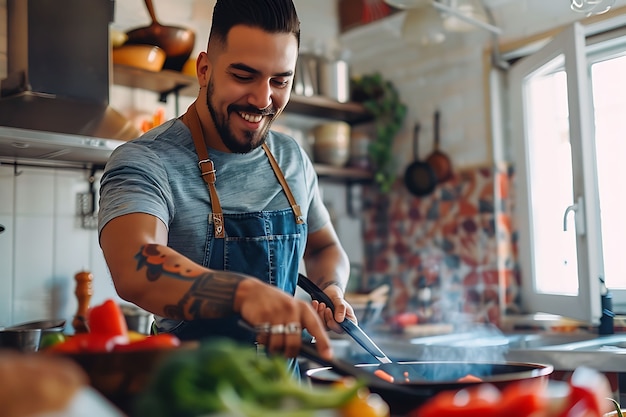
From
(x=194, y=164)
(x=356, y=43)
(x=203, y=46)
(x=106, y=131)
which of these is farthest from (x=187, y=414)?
(x=356, y=43)

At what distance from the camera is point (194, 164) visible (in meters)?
1.54

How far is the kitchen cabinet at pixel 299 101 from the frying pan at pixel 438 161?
0.36 metres

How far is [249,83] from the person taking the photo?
1.47 m

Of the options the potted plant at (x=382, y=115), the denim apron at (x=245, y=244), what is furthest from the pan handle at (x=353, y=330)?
the potted plant at (x=382, y=115)

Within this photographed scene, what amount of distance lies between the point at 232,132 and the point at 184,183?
16 centimetres

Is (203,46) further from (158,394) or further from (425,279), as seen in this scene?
(158,394)

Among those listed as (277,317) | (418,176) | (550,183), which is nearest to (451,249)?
(418,176)

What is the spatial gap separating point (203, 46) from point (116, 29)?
1.54ft

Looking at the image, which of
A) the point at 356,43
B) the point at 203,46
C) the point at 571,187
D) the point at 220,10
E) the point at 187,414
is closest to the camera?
the point at 187,414

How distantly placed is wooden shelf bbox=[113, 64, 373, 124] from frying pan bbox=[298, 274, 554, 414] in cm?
176

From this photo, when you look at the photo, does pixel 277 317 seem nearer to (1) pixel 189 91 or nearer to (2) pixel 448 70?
(1) pixel 189 91

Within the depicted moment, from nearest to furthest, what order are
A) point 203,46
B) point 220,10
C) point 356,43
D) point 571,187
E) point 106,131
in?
point 220,10 < point 106,131 < point 571,187 < point 203,46 < point 356,43

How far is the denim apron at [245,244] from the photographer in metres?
1.45

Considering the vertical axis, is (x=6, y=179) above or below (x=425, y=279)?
above
